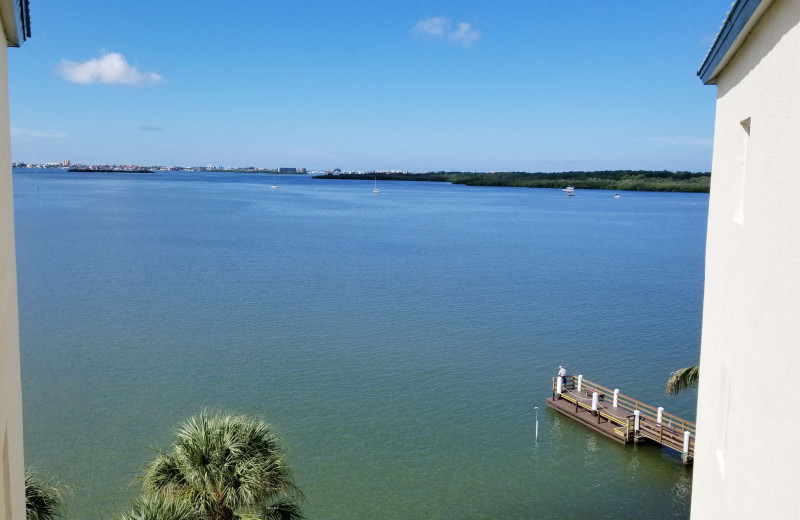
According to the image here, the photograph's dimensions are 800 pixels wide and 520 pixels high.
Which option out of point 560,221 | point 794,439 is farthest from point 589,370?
point 560,221

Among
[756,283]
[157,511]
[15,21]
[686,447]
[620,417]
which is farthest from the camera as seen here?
[620,417]

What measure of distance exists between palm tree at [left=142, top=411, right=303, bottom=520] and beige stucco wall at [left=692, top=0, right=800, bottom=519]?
685cm

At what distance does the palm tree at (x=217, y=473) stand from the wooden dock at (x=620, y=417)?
1395cm

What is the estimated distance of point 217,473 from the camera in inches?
422

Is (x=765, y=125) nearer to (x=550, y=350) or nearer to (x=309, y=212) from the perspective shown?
(x=550, y=350)

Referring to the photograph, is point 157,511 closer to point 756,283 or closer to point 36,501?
point 36,501

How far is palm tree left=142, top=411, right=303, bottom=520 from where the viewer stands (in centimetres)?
1069

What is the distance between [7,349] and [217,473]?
6083mm

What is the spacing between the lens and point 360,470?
18.9m

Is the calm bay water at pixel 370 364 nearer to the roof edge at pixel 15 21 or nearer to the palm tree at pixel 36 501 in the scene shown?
the palm tree at pixel 36 501

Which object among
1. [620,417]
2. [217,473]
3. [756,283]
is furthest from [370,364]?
[756,283]

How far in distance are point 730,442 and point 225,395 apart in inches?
827

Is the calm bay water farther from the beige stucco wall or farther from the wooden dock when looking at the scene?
the beige stucco wall

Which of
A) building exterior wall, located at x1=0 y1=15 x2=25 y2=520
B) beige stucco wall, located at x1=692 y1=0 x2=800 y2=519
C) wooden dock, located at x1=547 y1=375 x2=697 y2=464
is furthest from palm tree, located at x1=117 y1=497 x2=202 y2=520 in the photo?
wooden dock, located at x1=547 y1=375 x2=697 y2=464
